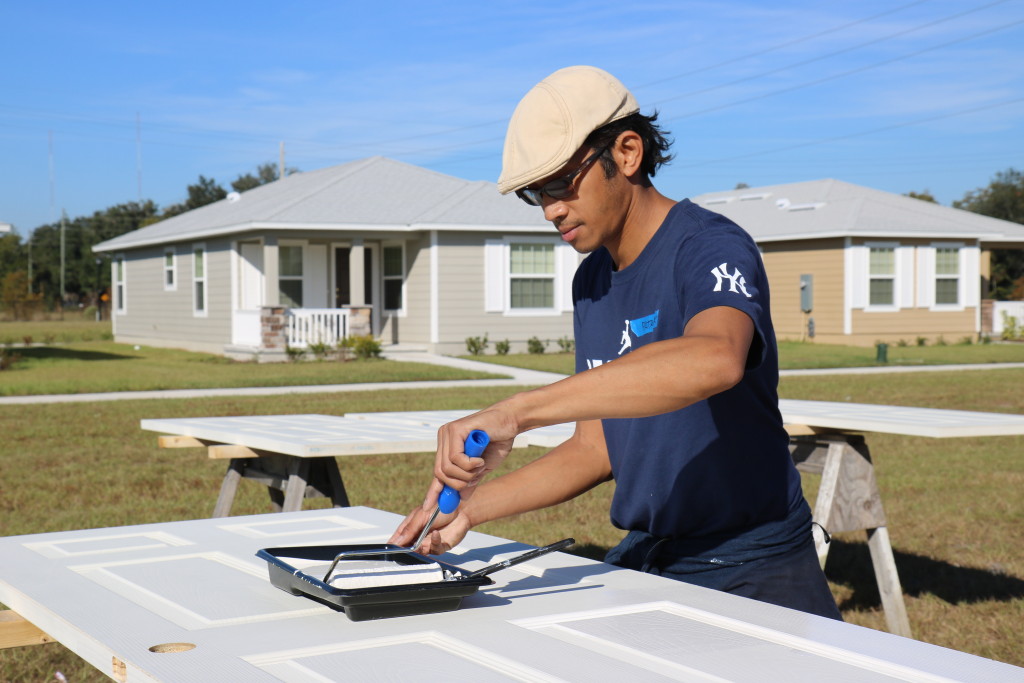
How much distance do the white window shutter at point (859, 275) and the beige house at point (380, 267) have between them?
7.53 m

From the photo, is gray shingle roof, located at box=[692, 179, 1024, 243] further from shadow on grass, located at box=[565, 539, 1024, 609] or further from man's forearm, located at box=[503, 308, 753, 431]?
man's forearm, located at box=[503, 308, 753, 431]

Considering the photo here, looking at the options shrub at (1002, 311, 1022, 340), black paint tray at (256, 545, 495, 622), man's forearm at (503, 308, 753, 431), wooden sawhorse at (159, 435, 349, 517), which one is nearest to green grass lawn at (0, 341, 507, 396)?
wooden sawhorse at (159, 435, 349, 517)

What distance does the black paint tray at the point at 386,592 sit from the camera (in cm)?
199

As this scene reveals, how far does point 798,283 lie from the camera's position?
30234 millimetres

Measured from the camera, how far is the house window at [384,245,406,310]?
2580 centimetres

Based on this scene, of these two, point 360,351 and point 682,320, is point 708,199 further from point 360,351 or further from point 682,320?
point 682,320

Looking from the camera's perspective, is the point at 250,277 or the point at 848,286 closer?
the point at 250,277

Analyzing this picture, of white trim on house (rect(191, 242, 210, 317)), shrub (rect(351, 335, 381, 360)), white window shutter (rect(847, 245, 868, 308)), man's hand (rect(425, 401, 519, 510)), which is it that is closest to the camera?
man's hand (rect(425, 401, 519, 510))

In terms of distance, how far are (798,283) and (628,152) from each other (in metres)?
28.8

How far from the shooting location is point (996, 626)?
17.8ft

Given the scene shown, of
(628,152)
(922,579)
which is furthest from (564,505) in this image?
(628,152)

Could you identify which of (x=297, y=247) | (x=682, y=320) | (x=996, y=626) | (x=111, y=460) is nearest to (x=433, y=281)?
(x=297, y=247)

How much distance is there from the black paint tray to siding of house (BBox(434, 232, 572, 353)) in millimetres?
22118

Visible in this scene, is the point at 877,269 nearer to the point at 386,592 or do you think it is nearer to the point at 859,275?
the point at 859,275
